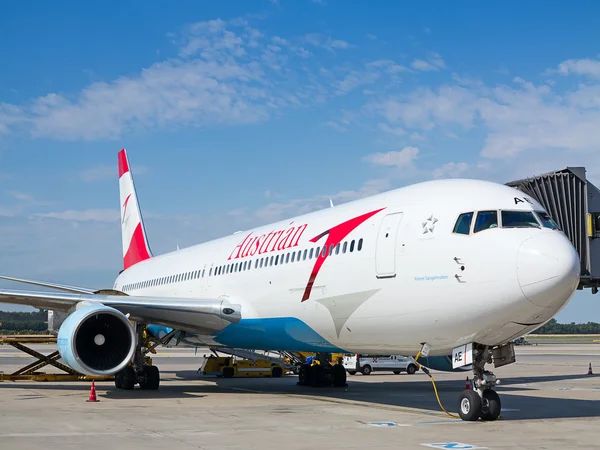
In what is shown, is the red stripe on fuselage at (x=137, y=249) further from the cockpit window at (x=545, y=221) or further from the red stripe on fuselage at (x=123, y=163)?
the cockpit window at (x=545, y=221)

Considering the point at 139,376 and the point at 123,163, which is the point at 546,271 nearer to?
the point at 139,376

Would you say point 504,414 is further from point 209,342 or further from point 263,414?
point 209,342

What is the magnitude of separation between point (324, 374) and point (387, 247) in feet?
27.2

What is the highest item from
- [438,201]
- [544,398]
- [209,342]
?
[438,201]

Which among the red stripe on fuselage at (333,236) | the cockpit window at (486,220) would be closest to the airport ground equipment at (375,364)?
the red stripe on fuselage at (333,236)

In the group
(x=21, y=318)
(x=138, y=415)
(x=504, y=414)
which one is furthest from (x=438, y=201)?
(x=21, y=318)

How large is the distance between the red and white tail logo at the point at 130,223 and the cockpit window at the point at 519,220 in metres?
19.1

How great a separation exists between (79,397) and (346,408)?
20.7 feet

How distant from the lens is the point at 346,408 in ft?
47.0

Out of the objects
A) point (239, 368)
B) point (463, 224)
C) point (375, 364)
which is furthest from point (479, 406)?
point (375, 364)

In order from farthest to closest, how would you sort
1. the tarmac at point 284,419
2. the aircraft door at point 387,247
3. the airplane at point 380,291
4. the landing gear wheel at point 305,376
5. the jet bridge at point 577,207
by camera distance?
the landing gear wheel at point 305,376 < the jet bridge at point 577,207 < the aircraft door at point 387,247 < the airplane at point 380,291 < the tarmac at point 284,419

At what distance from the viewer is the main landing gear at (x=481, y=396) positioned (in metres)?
11.6

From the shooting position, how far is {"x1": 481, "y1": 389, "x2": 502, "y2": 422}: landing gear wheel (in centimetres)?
1172

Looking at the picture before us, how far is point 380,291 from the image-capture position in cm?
1262
